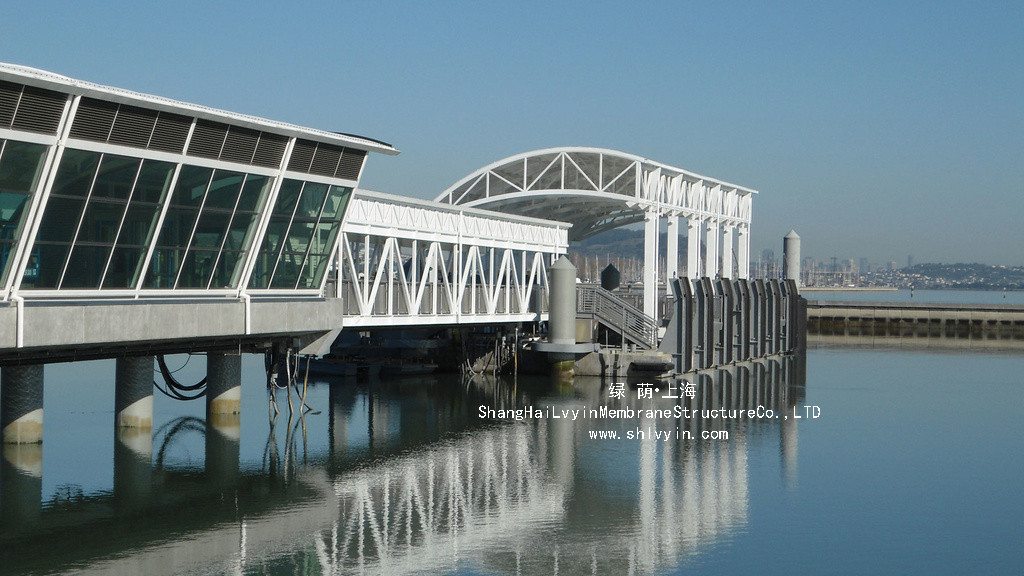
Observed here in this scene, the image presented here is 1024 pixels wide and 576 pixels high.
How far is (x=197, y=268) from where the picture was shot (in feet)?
101

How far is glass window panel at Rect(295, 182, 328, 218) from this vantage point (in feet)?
108

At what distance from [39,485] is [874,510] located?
1957 cm

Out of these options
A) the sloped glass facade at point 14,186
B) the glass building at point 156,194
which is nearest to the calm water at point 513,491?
the glass building at point 156,194

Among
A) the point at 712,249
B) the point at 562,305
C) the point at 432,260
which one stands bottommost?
the point at 562,305

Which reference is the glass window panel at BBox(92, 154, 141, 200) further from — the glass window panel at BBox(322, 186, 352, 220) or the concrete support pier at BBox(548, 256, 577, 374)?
the concrete support pier at BBox(548, 256, 577, 374)

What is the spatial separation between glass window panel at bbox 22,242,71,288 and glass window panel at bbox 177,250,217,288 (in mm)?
4026

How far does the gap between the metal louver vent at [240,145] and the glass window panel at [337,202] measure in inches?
153

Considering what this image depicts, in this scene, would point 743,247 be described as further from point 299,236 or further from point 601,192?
point 299,236

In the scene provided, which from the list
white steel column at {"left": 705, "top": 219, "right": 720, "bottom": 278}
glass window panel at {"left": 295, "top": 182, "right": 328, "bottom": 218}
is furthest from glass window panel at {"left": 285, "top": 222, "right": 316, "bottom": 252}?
white steel column at {"left": 705, "top": 219, "right": 720, "bottom": 278}

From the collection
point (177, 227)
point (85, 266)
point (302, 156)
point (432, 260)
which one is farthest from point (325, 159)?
point (432, 260)

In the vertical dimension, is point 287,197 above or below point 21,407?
above

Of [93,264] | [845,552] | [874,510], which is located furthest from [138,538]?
[874,510]

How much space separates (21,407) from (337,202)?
1049cm

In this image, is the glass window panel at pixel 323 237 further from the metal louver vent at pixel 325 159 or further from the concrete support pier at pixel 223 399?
the concrete support pier at pixel 223 399
